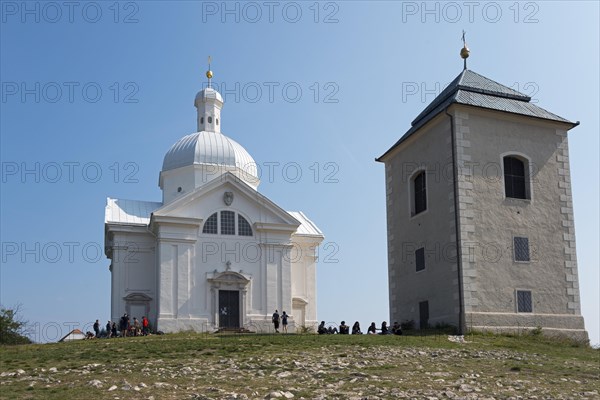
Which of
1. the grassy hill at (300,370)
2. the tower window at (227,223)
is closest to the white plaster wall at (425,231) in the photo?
the grassy hill at (300,370)

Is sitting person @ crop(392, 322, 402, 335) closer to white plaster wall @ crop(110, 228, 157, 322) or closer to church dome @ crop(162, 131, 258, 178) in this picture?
white plaster wall @ crop(110, 228, 157, 322)

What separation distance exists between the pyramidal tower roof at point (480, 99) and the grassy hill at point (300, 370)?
427 inches

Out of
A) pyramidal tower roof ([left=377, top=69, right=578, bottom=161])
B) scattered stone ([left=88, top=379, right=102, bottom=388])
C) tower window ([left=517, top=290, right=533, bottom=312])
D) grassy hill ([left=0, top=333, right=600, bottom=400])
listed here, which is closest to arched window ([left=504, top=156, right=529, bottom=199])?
pyramidal tower roof ([left=377, top=69, right=578, bottom=161])

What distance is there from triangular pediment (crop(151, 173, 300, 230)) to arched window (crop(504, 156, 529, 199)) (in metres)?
14.4

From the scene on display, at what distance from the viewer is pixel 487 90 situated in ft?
113

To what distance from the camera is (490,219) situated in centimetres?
3161

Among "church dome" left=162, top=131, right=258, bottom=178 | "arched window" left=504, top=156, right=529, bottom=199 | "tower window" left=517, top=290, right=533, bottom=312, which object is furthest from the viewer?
"church dome" left=162, top=131, right=258, bottom=178

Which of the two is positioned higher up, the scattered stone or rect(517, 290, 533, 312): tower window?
rect(517, 290, 533, 312): tower window


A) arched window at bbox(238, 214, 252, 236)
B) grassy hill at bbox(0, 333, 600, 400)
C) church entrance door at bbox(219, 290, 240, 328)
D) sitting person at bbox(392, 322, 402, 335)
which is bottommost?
grassy hill at bbox(0, 333, 600, 400)

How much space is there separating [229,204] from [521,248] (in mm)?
17468

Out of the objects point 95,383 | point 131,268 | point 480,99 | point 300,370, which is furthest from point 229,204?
point 95,383

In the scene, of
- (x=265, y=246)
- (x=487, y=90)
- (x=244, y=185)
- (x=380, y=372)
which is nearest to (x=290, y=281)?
(x=265, y=246)

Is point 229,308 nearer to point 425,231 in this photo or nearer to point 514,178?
point 425,231

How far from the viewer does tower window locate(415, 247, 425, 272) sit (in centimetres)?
3356
